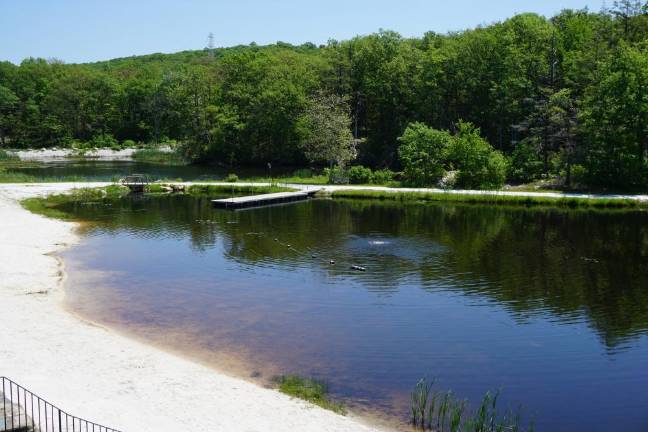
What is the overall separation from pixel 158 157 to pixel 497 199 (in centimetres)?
6788

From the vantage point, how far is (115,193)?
195 ft

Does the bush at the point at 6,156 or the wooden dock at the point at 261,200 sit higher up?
the bush at the point at 6,156

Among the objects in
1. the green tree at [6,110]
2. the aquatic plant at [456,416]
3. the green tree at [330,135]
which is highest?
the green tree at [6,110]

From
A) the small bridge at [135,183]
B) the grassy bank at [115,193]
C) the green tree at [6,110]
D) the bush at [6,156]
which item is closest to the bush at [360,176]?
the grassy bank at [115,193]

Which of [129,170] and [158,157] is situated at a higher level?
[158,157]

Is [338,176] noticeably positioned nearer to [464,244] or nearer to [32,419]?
[464,244]

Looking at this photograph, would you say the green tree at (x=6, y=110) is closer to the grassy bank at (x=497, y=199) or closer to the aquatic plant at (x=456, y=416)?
→ the grassy bank at (x=497, y=199)

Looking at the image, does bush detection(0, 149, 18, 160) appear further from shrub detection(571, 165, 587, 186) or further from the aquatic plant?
the aquatic plant

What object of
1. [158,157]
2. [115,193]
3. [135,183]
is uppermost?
[158,157]

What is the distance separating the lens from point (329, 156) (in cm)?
6475

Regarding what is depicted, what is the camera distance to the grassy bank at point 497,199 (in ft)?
161

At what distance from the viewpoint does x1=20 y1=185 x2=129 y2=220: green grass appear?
156 feet

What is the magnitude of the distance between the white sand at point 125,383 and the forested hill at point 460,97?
44.7 m

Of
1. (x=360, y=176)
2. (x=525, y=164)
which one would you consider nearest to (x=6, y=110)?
(x=360, y=176)
